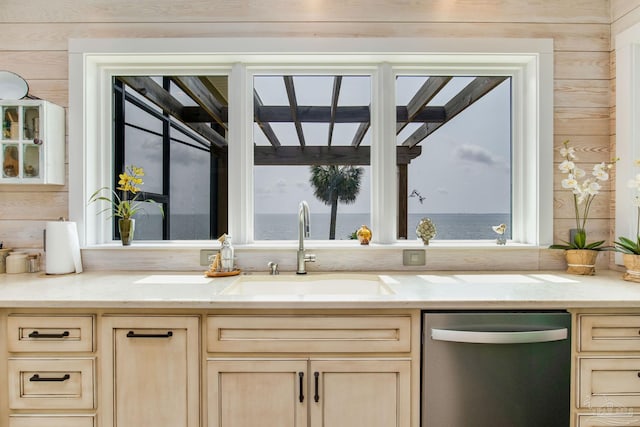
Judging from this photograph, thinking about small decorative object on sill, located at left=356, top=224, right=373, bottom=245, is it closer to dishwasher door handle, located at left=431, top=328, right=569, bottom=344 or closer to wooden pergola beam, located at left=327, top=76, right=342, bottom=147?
wooden pergola beam, located at left=327, top=76, right=342, bottom=147

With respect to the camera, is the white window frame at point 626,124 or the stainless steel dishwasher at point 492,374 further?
the white window frame at point 626,124

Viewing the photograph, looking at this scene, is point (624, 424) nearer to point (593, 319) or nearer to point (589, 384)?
point (589, 384)

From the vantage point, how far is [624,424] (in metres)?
1.48

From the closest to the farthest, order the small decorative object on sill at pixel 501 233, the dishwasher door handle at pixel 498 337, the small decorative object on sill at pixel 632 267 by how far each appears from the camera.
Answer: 1. the dishwasher door handle at pixel 498 337
2. the small decorative object on sill at pixel 632 267
3. the small decorative object on sill at pixel 501 233

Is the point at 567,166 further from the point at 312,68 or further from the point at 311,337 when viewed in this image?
the point at 311,337

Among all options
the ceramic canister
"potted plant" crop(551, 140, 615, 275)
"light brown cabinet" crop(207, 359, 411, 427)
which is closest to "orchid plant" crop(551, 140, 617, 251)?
"potted plant" crop(551, 140, 615, 275)

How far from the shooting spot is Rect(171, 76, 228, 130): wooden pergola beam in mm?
2217

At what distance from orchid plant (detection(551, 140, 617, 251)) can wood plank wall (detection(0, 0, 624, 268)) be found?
43cm

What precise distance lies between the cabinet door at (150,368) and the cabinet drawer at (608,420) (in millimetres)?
1558

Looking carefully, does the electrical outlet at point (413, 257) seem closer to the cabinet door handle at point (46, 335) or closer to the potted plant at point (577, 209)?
the potted plant at point (577, 209)

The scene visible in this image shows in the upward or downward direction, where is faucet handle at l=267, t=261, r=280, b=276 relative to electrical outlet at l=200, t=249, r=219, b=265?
downward

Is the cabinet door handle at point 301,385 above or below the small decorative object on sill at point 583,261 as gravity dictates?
below

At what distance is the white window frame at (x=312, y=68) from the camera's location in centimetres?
204

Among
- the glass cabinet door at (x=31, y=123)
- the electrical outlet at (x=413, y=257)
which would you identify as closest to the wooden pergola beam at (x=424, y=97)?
the electrical outlet at (x=413, y=257)
